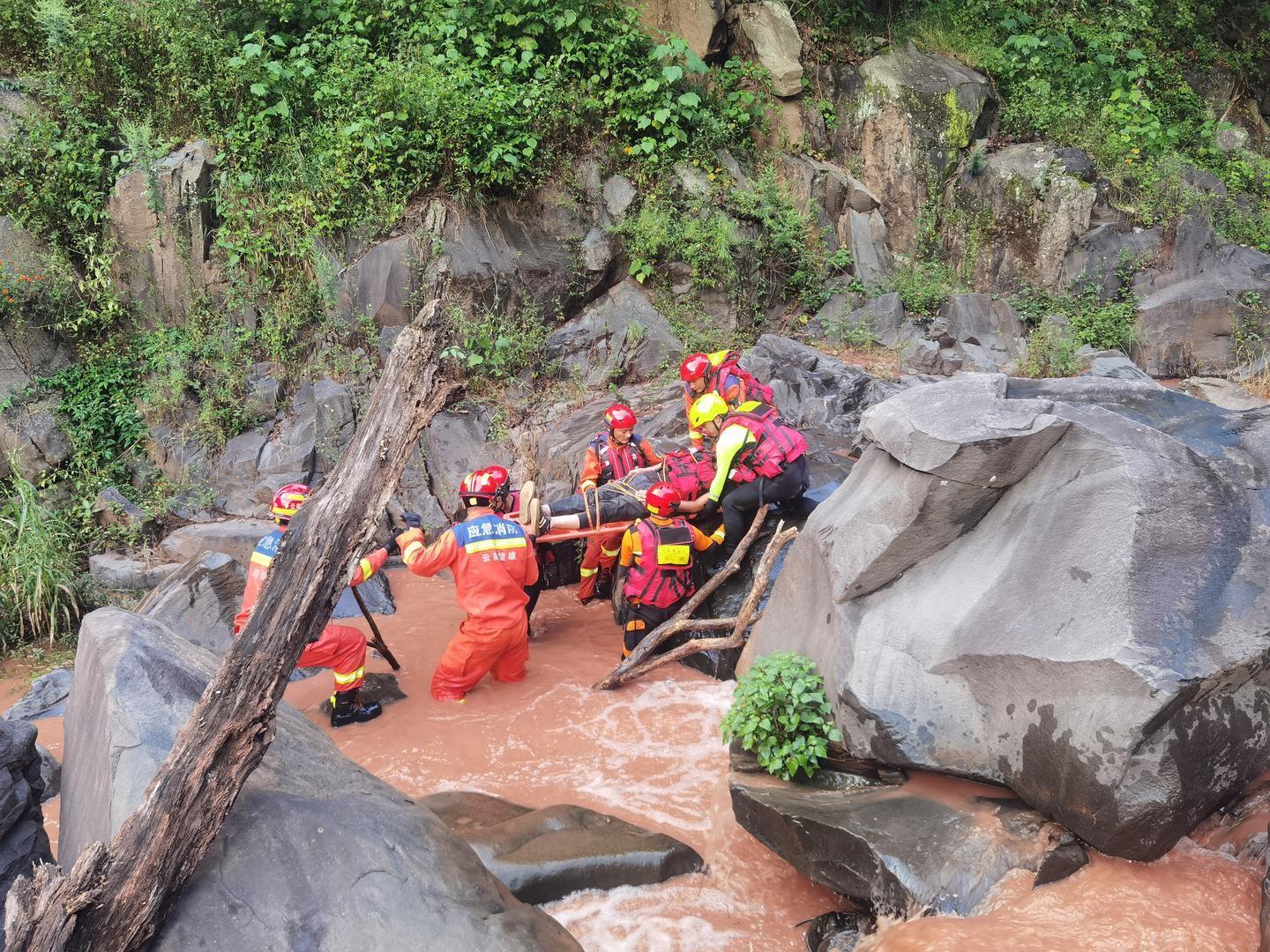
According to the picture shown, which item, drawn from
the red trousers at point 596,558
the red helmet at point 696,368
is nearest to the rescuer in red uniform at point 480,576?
the red trousers at point 596,558

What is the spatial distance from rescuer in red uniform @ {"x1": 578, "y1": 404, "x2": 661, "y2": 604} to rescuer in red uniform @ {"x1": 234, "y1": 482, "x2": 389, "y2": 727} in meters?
2.28

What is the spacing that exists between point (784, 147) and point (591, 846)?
1067cm

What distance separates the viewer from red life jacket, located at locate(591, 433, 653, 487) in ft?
26.2

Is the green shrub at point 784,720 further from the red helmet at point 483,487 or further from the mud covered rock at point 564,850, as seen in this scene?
the red helmet at point 483,487

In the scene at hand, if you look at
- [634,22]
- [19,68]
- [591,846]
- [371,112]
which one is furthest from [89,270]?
[591,846]

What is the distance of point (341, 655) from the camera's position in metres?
5.95

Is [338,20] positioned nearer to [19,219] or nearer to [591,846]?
[19,219]

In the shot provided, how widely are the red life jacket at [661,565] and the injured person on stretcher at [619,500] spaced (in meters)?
0.40

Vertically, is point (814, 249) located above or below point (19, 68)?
below

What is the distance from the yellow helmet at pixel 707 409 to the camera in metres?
7.18

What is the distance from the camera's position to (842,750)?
4.44 meters

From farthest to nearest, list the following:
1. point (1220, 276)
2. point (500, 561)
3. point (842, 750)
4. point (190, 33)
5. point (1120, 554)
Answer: point (190, 33), point (1220, 276), point (500, 561), point (842, 750), point (1120, 554)

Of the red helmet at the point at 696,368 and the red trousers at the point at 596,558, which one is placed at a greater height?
the red helmet at the point at 696,368

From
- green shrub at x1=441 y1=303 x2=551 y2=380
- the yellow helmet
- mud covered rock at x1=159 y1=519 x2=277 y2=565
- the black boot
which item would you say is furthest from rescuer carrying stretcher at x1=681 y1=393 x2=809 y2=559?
mud covered rock at x1=159 y1=519 x2=277 y2=565
